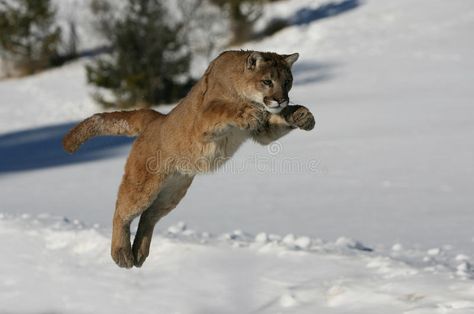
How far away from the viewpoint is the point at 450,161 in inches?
695

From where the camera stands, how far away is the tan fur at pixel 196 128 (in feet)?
21.7

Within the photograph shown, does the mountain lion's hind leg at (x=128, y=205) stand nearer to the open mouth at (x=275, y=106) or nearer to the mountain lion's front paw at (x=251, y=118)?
the mountain lion's front paw at (x=251, y=118)

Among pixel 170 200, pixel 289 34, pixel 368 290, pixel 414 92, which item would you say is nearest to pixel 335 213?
pixel 368 290

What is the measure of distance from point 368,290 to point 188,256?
3.09m

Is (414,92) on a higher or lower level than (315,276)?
higher

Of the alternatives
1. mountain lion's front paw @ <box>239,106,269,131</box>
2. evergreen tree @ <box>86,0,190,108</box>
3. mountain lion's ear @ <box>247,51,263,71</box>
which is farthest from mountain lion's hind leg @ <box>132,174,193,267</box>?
evergreen tree @ <box>86,0,190,108</box>

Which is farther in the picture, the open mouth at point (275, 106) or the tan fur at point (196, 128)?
the tan fur at point (196, 128)

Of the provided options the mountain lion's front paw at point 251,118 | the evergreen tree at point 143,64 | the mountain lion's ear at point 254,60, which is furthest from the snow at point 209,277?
the evergreen tree at point 143,64

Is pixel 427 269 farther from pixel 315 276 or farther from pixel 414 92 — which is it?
pixel 414 92

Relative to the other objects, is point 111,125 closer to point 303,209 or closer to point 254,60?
point 254,60

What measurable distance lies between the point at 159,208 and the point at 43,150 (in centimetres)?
1601

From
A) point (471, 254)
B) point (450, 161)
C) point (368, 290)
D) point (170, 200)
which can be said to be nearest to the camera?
point (170, 200)

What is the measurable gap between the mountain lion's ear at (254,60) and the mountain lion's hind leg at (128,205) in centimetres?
141

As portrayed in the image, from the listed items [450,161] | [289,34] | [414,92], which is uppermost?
[289,34]
